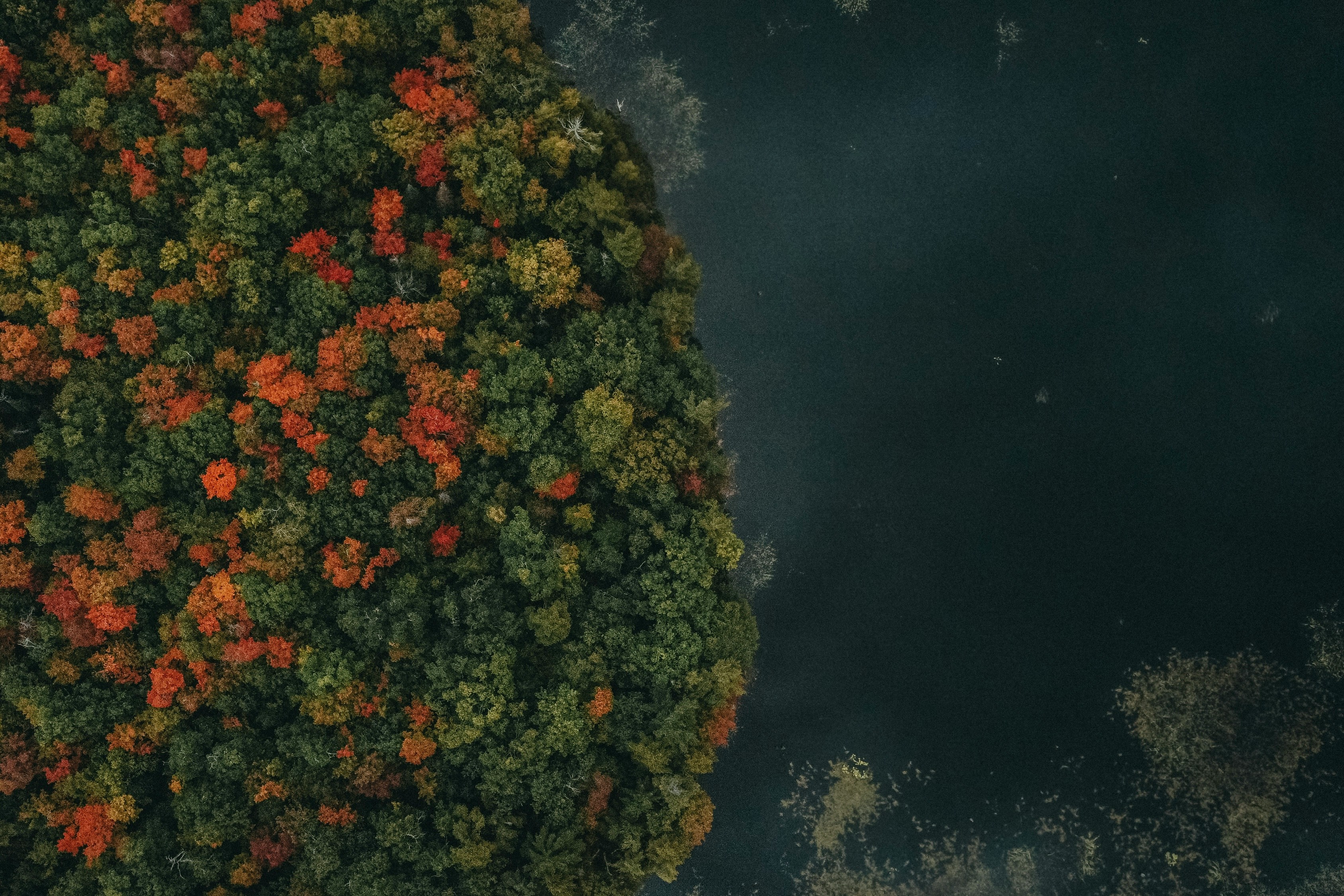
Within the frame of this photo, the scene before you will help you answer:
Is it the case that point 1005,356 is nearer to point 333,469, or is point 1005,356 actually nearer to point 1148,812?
point 1148,812

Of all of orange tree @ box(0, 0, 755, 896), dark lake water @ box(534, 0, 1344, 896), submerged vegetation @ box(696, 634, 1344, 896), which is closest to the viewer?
orange tree @ box(0, 0, 755, 896)

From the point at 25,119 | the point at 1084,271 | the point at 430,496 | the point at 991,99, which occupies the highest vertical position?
the point at 991,99

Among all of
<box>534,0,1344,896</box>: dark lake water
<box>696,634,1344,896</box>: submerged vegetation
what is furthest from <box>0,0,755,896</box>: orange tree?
<box>696,634,1344,896</box>: submerged vegetation

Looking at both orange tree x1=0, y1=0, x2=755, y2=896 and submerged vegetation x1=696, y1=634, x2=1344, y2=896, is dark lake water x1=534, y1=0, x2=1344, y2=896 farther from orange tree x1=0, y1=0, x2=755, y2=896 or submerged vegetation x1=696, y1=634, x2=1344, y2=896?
orange tree x1=0, y1=0, x2=755, y2=896

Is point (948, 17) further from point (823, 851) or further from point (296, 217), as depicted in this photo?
point (823, 851)

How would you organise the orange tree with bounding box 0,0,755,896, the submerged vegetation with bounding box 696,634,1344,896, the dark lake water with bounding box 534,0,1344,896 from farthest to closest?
the submerged vegetation with bounding box 696,634,1344,896 < the dark lake water with bounding box 534,0,1344,896 < the orange tree with bounding box 0,0,755,896

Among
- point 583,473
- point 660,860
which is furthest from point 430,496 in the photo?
point 660,860
